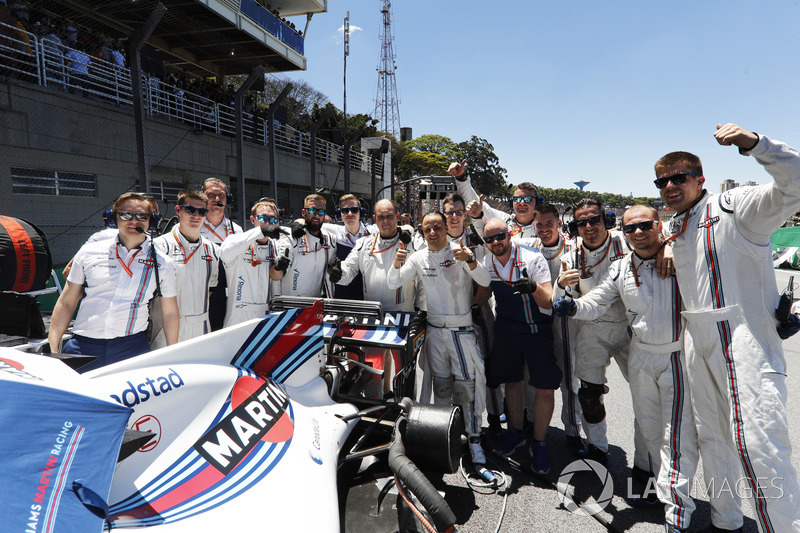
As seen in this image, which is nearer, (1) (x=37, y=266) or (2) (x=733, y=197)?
(2) (x=733, y=197)

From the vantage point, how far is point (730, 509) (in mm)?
2457

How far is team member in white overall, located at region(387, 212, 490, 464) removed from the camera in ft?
11.4

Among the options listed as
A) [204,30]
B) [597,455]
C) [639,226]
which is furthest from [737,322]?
[204,30]

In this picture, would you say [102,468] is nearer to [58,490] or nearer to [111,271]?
[58,490]

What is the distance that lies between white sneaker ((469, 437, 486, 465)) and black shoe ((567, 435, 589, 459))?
825 millimetres

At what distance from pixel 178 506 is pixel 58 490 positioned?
374 millimetres

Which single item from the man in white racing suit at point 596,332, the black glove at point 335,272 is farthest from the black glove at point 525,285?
the black glove at point 335,272

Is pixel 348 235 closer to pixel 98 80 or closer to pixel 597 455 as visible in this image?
pixel 597 455

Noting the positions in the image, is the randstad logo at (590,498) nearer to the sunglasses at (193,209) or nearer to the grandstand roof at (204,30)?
the sunglasses at (193,209)

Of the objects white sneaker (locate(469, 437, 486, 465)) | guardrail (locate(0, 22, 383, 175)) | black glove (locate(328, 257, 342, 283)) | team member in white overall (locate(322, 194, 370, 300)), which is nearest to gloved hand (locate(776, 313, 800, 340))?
white sneaker (locate(469, 437, 486, 465))

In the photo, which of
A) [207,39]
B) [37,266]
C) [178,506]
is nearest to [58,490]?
[178,506]

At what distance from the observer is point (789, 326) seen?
2268 mm

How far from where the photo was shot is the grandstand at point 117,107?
8.67m

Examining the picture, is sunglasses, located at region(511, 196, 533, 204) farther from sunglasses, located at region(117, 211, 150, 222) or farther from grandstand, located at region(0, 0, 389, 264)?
grandstand, located at region(0, 0, 389, 264)
